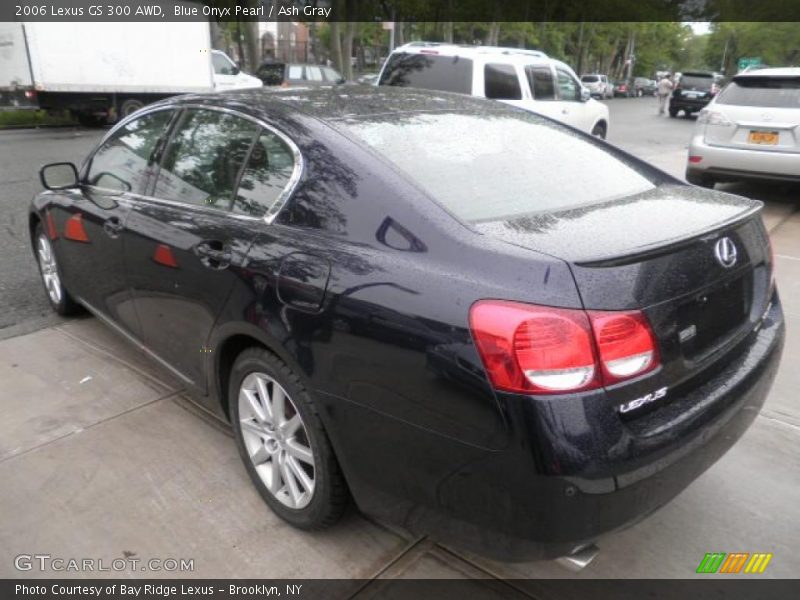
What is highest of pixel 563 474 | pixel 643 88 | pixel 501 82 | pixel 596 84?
pixel 501 82

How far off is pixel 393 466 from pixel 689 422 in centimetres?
88

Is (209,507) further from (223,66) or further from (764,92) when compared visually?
(223,66)

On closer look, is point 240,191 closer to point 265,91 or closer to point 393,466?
point 265,91

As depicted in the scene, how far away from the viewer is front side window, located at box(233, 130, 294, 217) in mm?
2459

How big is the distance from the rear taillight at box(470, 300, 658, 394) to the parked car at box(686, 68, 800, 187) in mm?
7149

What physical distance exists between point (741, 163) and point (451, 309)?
7329 millimetres

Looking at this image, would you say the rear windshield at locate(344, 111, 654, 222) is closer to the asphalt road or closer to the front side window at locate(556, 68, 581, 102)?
the asphalt road

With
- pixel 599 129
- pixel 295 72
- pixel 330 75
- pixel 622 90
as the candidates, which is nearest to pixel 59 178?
pixel 599 129

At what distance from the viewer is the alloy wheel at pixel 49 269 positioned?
4.28 m

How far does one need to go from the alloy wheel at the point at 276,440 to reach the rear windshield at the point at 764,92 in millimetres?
7608

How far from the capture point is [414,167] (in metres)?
2.29

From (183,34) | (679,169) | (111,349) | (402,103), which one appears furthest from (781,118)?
(183,34)

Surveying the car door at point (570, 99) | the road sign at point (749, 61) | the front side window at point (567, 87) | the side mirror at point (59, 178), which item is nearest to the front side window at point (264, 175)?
the side mirror at point (59, 178)

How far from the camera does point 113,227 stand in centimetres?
325
